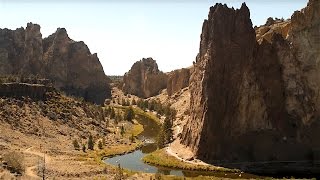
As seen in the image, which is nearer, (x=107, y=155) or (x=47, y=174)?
(x=47, y=174)

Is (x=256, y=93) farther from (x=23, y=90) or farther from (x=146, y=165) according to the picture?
(x=23, y=90)

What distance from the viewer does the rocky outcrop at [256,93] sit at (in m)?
113

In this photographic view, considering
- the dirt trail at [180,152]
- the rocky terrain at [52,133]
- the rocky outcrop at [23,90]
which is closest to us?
the rocky terrain at [52,133]

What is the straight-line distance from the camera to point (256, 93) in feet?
380

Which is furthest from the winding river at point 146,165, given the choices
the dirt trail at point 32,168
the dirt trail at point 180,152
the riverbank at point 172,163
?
the dirt trail at point 32,168

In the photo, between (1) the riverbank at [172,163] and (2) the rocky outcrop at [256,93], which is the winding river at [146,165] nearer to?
(1) the riverbank at [172,163]

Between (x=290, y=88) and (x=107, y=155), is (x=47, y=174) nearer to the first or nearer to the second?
(x=107, y=155)

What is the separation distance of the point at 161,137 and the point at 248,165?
30.1 metres

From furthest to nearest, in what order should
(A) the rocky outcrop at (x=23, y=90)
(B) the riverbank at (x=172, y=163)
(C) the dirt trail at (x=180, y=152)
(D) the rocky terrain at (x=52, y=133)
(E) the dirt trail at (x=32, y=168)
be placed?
(A) the rocky outcrop at (x=23, y=90) < (C) the dirt trail at (x=180, y=152) < (B) the riverbank at (x=172, y=163) < (D) the rocky terrain at (x=52, y=133) < (E) the dirt trail at (x=32, y=168)

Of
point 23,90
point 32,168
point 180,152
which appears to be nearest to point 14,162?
point 32,168

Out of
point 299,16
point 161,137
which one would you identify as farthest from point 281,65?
point 161,137

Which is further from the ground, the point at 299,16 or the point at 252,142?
the point at 299,16

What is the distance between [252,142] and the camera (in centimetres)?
11350

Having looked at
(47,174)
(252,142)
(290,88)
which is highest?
(290,88)
